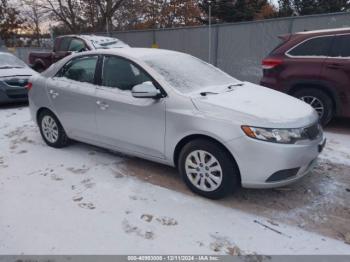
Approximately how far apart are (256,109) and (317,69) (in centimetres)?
297

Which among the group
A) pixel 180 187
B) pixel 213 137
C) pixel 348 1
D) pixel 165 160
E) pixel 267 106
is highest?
pixel 348 1

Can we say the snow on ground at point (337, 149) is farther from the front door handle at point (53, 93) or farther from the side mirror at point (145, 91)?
the front door handle at point (53, 93)

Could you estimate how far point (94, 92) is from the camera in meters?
4.31

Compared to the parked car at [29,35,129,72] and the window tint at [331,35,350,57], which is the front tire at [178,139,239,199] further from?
the parked car at [29,35,129,72]

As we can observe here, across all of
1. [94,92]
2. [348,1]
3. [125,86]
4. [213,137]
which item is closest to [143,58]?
[125,86]

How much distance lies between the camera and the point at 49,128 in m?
5.16

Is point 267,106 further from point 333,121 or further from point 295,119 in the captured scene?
point 333,121

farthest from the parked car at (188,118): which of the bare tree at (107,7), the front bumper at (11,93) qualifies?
the bare tree at (107,7)

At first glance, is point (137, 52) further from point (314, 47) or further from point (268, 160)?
point (314, 47)

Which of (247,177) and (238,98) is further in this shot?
(238,98)

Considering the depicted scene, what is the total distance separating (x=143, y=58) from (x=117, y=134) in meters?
1.01

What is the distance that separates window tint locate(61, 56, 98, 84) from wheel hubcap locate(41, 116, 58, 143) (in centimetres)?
76

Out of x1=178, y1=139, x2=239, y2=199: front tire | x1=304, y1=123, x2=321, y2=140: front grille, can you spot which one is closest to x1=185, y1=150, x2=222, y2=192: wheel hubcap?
x1=178, y1=139, x2=239, y2=199: front tire

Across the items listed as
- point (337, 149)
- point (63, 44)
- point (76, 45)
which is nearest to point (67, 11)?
point (63, 44)
